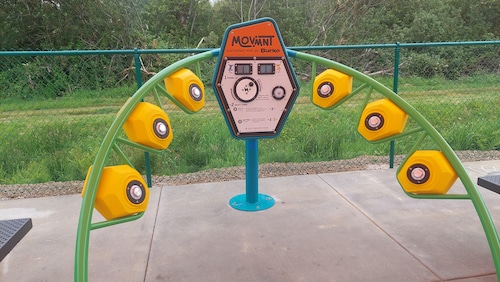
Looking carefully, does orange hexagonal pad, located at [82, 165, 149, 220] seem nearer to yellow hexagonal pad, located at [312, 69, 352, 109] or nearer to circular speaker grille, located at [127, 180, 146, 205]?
circular speaker grille, located at [127, 180, 146, 205]

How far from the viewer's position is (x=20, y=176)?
4480mm

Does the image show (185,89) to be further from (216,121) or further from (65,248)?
(216,121)

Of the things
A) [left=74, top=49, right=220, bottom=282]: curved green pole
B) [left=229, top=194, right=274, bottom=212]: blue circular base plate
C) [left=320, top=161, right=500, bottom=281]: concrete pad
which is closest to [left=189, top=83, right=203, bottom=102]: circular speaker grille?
[left=74, top=49, right=220, bottom=282]: curved green pole

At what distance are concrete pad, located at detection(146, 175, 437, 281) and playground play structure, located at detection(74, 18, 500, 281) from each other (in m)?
0.28

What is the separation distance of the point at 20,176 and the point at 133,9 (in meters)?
12.5

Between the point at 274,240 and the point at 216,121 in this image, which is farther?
the point at 216,121

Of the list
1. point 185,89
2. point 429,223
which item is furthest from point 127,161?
point 429,223

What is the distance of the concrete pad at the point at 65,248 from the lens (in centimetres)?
259

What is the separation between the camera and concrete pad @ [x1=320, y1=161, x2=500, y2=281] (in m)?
2.64

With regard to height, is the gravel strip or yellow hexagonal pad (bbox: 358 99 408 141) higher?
yellow hexagonal pad (bbox: 358 99 408 141)

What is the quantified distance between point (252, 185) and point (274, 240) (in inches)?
28.9

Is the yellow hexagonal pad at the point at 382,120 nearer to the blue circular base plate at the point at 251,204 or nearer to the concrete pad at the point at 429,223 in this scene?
the concrete pad at the point at 429,223

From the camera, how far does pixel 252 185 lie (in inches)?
142

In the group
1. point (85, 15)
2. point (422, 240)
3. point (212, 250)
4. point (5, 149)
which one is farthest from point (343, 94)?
point (85, 15)
